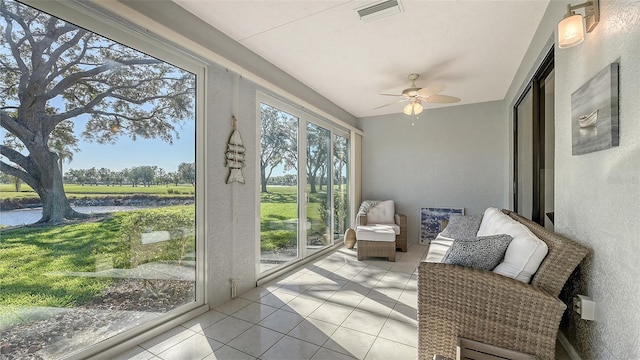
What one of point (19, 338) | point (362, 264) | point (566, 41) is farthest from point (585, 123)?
point (19, 338)

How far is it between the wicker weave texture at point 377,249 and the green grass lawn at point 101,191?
98.4 inches

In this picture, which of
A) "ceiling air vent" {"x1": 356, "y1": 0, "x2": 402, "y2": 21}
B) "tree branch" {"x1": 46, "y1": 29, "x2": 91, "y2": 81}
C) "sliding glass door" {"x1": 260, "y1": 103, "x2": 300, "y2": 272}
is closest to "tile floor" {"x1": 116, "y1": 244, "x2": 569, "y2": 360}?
"sliding glass door" {"x1": 260, "y1": 103, "x2": 300, "y2": 272}

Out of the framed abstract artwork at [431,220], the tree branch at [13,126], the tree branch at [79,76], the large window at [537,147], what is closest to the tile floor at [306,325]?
the large window at [537,147]

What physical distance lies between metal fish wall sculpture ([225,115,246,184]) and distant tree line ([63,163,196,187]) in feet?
1.11

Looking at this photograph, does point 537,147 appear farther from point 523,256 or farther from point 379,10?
point 379,10

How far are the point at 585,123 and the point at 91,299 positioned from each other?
3.11 meters

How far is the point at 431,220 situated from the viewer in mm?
4816

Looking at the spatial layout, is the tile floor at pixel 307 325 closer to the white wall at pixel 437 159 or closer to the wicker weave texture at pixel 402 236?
the wicker weave texture at pixel 402 236

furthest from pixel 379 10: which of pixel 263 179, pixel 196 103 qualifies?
pixel 263 179

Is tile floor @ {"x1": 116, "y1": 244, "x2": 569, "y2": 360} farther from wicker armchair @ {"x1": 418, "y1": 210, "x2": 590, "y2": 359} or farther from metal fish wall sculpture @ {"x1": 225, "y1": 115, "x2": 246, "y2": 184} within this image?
metal fish wall sculpture @ {"x1": 225, "y1": 115, "x2": 246, "y2": 184}

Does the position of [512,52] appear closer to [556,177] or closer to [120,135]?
[556,177]

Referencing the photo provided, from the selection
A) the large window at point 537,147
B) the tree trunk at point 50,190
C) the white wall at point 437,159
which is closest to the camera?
the tree trunk at point 50,190

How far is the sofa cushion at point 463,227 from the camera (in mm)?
3009

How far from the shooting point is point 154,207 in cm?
202
